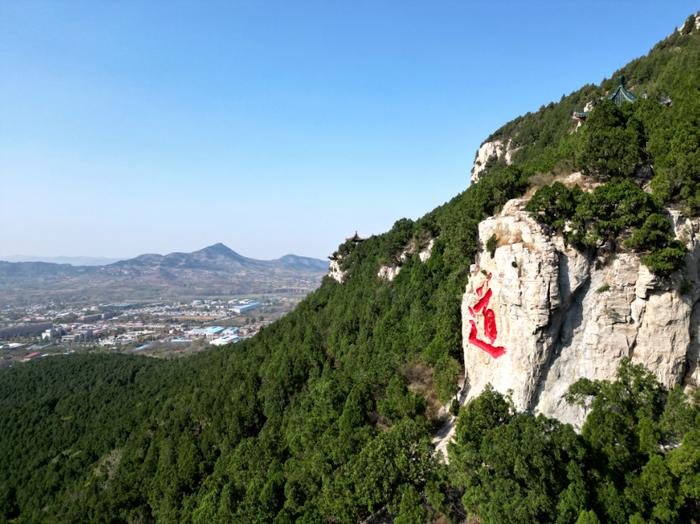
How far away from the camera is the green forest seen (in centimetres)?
1545

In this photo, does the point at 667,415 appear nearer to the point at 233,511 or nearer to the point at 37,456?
the point at 233,511

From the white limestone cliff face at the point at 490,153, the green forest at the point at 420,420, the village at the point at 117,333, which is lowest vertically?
the village at the point at 117,333

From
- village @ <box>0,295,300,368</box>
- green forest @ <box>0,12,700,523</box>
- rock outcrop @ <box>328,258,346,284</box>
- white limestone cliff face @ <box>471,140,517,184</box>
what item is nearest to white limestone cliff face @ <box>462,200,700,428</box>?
green forest @ <box>0,12,700,523</box>

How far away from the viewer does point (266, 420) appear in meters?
36.6

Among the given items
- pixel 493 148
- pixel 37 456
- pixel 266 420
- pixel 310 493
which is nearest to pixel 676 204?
pixel 310 493

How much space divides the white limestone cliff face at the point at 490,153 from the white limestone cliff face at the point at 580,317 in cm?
4663

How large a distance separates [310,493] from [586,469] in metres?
13.4

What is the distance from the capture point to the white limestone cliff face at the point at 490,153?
6284 centimetres

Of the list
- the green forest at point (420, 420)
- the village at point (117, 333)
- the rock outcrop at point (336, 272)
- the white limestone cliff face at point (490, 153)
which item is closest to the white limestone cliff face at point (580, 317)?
the green forest at point (420, 420)

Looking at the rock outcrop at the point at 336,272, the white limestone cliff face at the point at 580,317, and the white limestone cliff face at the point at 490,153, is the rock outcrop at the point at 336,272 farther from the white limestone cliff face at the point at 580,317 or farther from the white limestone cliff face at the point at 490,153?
the white limestone cliff face at the point at 580,317

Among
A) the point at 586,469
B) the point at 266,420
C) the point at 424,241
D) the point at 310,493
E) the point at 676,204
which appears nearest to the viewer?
the point at 586,469

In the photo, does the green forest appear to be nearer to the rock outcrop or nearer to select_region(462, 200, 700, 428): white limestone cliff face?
select_region(462, 200, 700, 428): white limestone cliff face

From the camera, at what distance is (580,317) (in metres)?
19.0

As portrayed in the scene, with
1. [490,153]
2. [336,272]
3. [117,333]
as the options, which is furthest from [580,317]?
[117,333]
